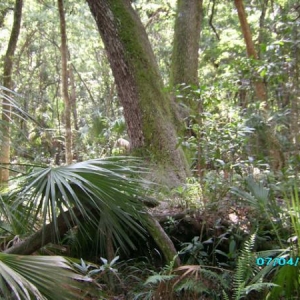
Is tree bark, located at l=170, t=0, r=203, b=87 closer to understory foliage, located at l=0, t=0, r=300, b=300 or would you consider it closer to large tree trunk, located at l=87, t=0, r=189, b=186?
understory foliage, located at l=0, t=0, r=300, b=300

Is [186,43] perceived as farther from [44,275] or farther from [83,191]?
[44,275]

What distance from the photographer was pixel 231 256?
4.11 m

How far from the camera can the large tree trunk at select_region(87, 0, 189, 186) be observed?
6324mm

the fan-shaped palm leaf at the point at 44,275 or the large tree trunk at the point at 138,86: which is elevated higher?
the large tree trunk at the point at 138,86

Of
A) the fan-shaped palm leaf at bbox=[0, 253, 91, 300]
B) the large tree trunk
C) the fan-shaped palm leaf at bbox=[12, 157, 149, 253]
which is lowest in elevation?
the fan-shaped palm leaf at bbox=[0, 253, 91, 300]

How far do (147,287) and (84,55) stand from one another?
609 inches

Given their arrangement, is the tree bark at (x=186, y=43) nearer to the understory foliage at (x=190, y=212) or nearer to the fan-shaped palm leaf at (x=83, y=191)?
the understory foliage at (x=190, y=212)

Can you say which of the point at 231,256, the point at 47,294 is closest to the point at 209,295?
the point at 231,256

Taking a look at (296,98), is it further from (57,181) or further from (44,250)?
(44,250)

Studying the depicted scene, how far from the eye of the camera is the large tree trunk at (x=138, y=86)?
6324 millimetres

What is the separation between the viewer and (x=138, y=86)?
21.5 ft

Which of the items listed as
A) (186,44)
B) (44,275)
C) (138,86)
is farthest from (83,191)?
(186,44)

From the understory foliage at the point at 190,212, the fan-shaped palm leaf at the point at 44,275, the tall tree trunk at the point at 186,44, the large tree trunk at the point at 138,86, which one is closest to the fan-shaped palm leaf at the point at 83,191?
the understory foliage at the point at 190,212

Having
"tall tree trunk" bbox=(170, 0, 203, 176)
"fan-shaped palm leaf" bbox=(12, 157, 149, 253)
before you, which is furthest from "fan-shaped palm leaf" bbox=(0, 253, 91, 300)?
"tall tree trunk" bbox=(170, 0, 203, 176)
